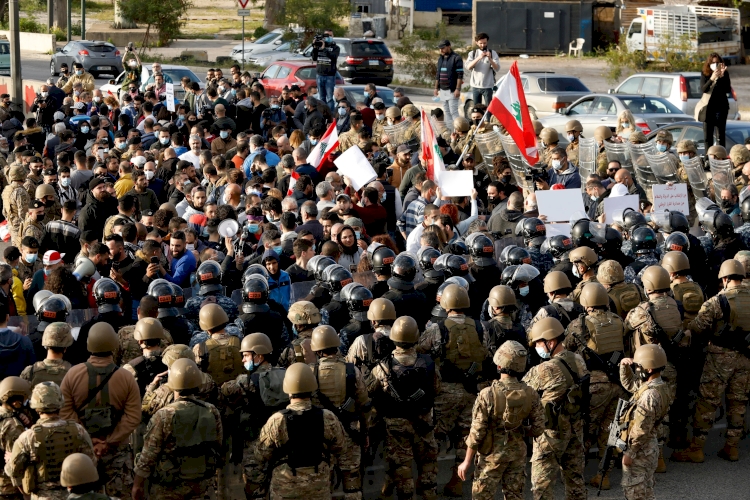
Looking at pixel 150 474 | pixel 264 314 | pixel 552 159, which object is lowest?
pixel 150 474

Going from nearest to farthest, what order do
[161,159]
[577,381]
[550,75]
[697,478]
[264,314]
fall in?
[577,381]
[264,314]
[697,478]
[161,159]
[550,75]

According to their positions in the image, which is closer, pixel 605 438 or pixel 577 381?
pixel 577 381

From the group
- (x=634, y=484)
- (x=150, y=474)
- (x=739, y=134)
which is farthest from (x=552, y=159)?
(x=150, y=474)

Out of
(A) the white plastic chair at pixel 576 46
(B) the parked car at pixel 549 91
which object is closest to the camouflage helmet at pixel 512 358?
(B) the parked car at pixel 549 91

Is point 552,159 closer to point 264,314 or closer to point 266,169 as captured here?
point 266,169

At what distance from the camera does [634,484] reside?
8.91 m

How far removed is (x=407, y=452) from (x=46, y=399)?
3008 mm

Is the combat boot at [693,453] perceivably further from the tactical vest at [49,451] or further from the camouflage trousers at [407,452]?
the tactical vest at [49,451]

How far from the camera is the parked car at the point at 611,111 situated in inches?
895

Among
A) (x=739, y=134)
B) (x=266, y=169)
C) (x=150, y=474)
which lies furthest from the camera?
(x=739, y=134)

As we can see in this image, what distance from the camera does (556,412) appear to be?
8.86 metres

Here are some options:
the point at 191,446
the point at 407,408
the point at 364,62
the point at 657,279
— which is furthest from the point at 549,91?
the point at 191,446

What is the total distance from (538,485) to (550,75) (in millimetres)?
18896

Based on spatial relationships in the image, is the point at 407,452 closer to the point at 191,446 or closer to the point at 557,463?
the point at 557,463
